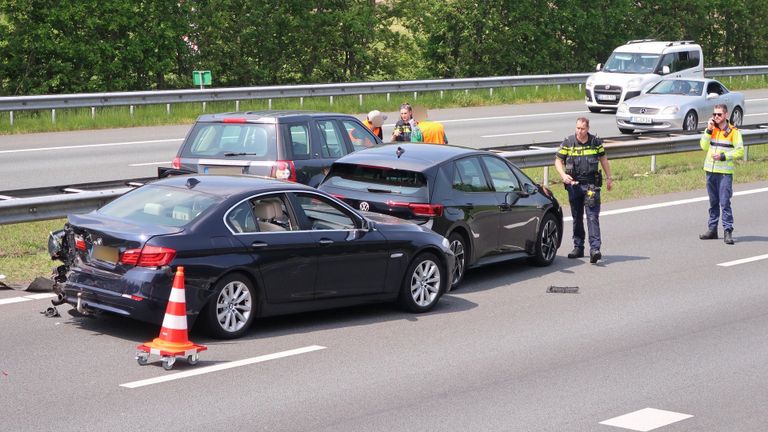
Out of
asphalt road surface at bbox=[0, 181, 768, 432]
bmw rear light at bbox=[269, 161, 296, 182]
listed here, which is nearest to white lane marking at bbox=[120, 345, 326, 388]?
asphalt road surface at bbox=[0, 181, 768, 432]

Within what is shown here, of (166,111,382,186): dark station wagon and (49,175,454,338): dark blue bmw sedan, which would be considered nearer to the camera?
(49,175,454,338): dark blue bmw sedan

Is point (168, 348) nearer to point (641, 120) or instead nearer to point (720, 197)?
point (720, 197)

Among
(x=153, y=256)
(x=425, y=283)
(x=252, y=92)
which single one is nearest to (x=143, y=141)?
(x=252, y=92)

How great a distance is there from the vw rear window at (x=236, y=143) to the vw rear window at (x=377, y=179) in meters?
1.73

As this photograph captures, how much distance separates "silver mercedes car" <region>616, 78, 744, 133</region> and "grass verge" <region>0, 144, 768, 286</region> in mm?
2216

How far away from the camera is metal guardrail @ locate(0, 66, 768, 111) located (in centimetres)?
2961

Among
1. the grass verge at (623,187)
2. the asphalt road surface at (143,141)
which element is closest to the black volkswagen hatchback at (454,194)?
the grass verge at (623,187)

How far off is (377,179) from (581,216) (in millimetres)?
3414

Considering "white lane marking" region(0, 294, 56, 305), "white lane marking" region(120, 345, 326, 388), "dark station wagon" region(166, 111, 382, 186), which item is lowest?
"white lane marking" region(120, 345, 326, 388)

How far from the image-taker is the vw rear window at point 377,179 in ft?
42.0

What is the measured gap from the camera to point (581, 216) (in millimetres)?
15297

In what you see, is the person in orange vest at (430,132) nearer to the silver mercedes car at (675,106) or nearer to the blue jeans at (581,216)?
the blue jeans at (581,216)

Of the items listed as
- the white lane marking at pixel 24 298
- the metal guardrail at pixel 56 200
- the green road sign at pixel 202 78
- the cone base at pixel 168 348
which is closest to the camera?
the cone base at pixel 168 348

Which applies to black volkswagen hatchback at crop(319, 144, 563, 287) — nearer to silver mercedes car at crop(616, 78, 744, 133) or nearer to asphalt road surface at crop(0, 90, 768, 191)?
asphalt road surface at crop(0, 90, 768, 191)
